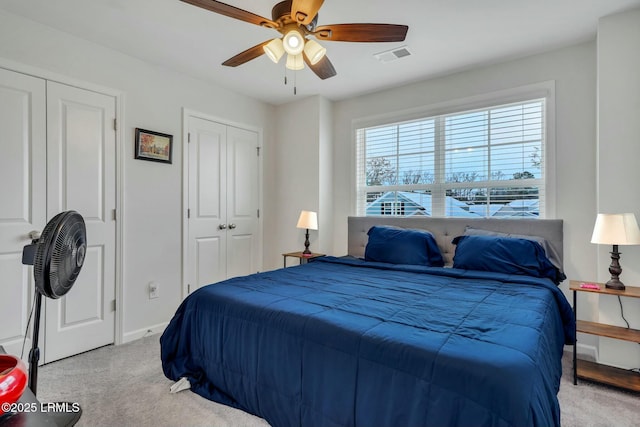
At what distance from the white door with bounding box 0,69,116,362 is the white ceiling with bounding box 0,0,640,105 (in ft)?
1.81

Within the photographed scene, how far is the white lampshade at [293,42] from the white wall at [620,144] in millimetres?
2261

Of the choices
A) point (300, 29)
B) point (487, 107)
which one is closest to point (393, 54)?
point (487, 107)

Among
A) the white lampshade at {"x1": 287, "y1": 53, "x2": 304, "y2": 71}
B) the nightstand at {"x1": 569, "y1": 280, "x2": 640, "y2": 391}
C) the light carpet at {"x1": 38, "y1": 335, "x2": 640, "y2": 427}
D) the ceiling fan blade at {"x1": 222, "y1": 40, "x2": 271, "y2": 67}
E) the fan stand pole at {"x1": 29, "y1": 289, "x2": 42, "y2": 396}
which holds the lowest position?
the light carpet at {"x1": 38, "y1": 335, "x2": 640, "y2": 427}

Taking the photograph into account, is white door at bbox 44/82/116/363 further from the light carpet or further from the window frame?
the window frame

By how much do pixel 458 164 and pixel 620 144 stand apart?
127 centimetres

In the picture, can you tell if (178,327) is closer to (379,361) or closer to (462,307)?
(379,361)

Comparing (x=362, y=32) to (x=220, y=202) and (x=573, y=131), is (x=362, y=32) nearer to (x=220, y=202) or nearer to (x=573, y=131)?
(x=573, y=131)

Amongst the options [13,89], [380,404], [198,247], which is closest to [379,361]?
[380,404]

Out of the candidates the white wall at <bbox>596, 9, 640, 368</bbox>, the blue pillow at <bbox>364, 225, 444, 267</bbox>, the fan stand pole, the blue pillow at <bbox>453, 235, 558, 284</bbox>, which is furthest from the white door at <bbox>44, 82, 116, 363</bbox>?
the white wall at <bbox>596, 9, 640, 368</bbox>

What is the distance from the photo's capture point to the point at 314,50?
6.76ft

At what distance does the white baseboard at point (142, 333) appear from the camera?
2.94 m

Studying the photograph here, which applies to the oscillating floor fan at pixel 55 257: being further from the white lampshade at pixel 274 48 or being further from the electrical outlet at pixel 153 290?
the electrical outlet at pixel 153 290

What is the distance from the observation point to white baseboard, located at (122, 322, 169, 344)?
294cm

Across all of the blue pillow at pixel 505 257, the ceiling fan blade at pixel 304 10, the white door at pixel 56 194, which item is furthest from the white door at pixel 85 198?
the blue pillow at pixel 505 257
